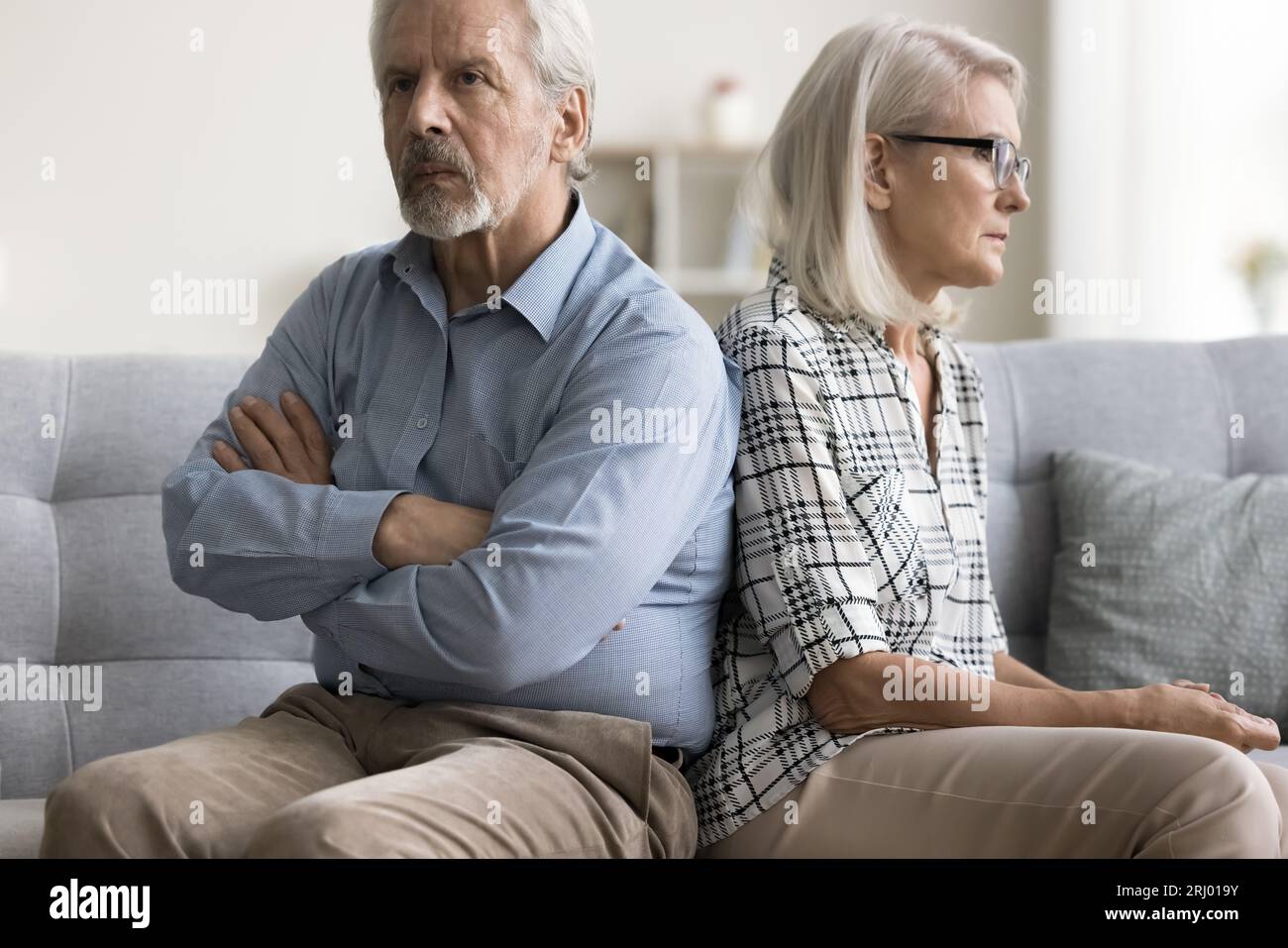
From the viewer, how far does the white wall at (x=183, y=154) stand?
14.1 feet

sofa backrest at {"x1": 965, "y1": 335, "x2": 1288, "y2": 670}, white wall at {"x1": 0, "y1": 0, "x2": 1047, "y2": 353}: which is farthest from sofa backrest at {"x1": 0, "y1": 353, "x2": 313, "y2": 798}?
white wall at {"x1": 0, "y1": 0, "x2": 1047, "y2": 353}

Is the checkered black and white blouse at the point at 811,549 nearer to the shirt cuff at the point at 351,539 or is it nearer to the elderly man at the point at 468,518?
the elderly man at the point at 468,518

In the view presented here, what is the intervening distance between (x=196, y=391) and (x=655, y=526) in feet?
2.87

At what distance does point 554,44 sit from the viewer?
1.54m

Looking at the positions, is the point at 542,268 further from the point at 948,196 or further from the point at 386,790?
the point at 386,790

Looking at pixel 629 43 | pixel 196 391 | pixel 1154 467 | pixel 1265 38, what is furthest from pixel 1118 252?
pixel 196 391

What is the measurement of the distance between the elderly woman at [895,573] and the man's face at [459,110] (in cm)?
33

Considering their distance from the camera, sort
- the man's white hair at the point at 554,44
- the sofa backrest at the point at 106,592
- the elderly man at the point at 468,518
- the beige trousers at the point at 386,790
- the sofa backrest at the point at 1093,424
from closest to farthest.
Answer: the beige trousers at the point at 386,790
the elderly man at the point at 468,518
the man's white hair at the point at 554,44
the sofa backrest at the point at 106,592
the sofa backrest at the point at 1093,424

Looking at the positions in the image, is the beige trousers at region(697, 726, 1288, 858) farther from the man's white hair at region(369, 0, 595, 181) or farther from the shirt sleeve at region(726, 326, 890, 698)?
the man's white hair at region(369, 0, 595, 181)

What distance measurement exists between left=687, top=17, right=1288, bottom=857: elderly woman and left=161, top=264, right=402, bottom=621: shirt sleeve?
43 centimetres

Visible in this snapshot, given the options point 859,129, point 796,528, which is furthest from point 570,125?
point 796,528

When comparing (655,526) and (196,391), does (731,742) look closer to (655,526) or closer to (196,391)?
(655,526)

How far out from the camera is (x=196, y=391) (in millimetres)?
1888

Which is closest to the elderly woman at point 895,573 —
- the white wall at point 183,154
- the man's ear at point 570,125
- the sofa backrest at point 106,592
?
the man's ear at point 570,125
